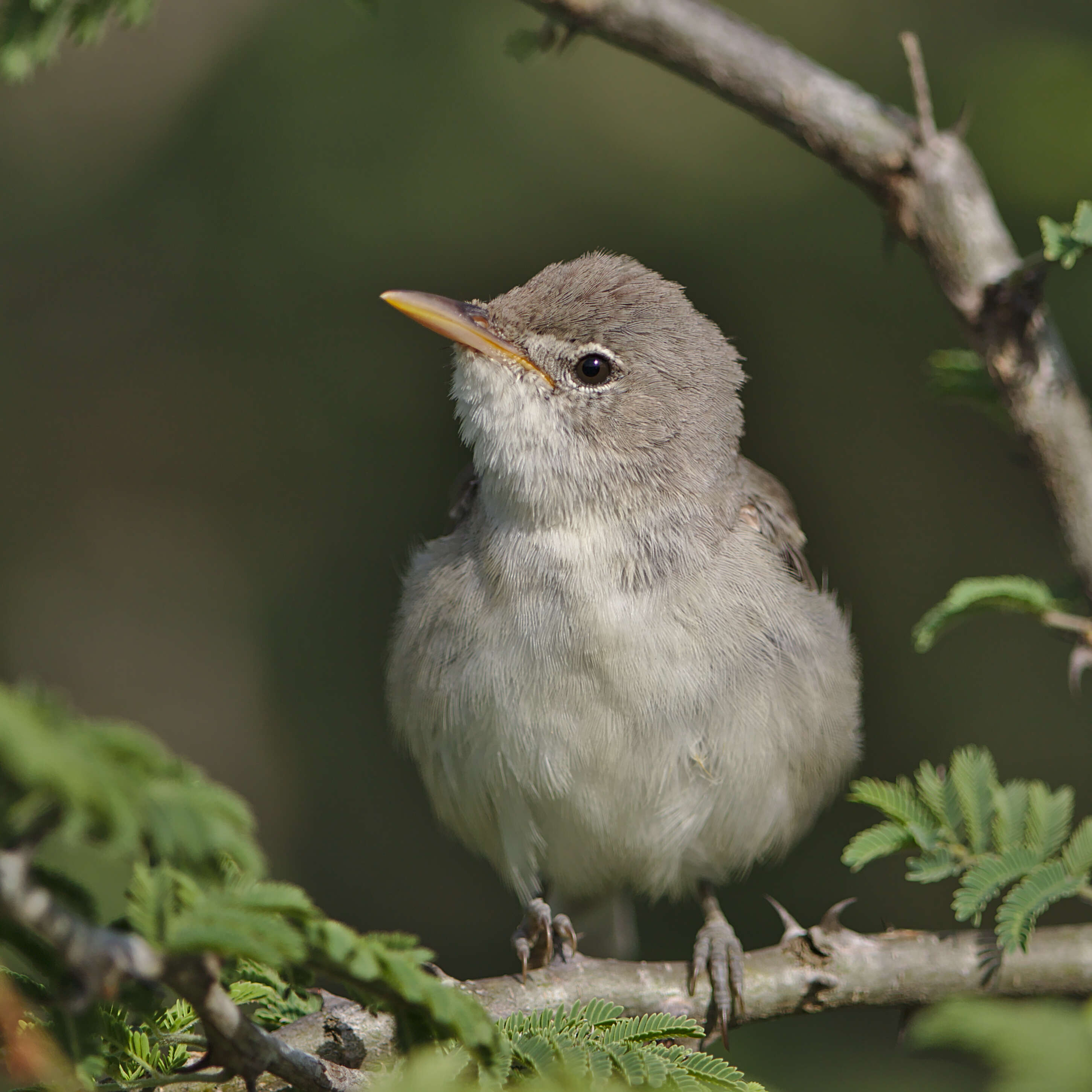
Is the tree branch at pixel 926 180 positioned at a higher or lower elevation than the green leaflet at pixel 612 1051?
higher

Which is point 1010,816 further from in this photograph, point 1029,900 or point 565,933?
point 565,933

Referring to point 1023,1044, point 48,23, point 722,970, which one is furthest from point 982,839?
point 48,23

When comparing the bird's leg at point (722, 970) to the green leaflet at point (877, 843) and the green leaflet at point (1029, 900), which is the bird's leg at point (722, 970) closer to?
the green leaflet at point (877, 843)

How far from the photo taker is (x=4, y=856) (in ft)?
4.76

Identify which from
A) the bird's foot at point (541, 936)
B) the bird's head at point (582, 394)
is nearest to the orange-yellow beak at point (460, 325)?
the bird's head at point (582, 394)

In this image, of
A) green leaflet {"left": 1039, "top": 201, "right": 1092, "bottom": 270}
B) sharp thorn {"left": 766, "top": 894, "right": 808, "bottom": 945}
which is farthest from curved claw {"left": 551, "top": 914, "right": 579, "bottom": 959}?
green leaflet {"left": 1039, "top": 201, "right": 1092, "bottom": 270}

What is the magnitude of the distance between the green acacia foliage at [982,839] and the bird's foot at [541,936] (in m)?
1.30

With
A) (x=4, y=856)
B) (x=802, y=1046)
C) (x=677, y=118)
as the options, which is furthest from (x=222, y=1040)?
(x=677, y=118)

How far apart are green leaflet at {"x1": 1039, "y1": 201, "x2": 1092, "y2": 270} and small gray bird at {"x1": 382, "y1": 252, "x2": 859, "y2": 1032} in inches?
58.6

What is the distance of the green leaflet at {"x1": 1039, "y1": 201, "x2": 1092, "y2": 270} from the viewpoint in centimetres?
286

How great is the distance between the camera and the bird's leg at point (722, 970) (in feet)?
11.8

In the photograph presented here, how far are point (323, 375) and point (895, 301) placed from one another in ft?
12.9

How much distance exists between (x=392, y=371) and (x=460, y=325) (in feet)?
13.7

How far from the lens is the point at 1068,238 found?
9.51 ft
